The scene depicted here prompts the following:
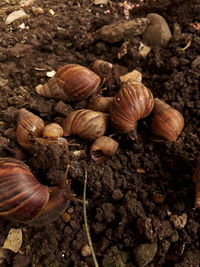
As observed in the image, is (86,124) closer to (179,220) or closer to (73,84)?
(73,84)

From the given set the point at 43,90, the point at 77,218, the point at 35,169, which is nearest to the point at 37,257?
the point at 77,218

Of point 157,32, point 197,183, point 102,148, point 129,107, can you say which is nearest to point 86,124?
point 102,148

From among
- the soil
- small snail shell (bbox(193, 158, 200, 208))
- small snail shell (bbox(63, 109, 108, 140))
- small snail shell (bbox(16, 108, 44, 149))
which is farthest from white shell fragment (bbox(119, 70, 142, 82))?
small snail shell (bbox(193, 158, 200, 208))

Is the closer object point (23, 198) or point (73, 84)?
point (23, 198)

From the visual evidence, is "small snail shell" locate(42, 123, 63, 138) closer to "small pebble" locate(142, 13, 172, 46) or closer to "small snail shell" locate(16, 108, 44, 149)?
"small snail shell" locate(16, 108, 44, 149)

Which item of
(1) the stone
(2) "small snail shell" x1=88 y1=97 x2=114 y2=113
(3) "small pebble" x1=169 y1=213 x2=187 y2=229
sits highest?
(2) "small snail shell" x1=88 y1=97 x2=114 y2=113

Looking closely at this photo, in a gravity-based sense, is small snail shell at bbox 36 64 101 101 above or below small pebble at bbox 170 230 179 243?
above

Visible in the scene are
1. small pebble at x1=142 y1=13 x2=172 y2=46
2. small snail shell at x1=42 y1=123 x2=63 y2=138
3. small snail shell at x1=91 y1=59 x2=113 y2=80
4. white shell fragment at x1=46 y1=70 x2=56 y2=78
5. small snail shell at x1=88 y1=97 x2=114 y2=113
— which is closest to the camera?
small snail shell at x1=42 y1=123 x2=63 y2=138

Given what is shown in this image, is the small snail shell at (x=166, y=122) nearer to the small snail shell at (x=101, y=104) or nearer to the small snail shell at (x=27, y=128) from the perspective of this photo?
the small snail shell at (x=101, y=104)
